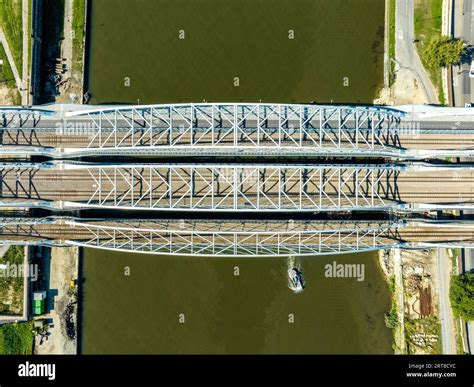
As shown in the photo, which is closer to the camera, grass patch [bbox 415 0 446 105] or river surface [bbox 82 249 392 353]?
grass patch [bbox 415 0 446 105]

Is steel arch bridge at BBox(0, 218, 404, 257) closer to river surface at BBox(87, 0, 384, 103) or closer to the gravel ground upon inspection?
the gravel ground

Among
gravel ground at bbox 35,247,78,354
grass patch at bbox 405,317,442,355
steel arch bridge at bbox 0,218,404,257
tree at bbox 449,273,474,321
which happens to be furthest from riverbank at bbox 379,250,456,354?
gravel ground at bbox 35,247,78,354

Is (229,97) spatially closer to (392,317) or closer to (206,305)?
(206,305)

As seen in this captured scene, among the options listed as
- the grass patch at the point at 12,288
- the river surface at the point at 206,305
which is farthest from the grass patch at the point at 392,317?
the grass patch at the point at 12,288

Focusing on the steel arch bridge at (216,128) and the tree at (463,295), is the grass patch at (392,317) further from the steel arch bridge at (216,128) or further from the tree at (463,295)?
the steel arch bridge at (216,128)

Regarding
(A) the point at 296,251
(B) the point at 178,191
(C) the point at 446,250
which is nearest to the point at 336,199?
(A) the point at 296,251
